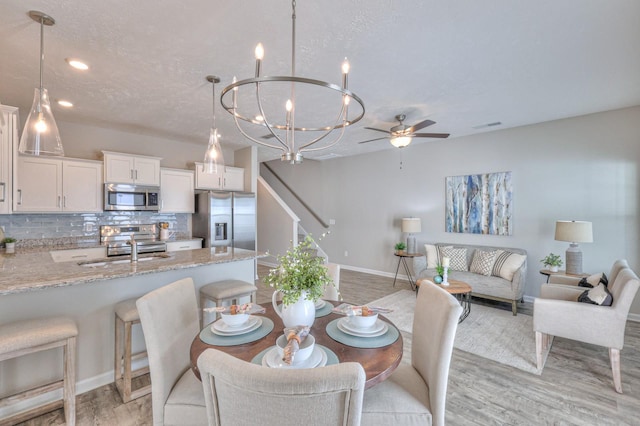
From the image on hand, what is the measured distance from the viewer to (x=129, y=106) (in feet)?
12.2

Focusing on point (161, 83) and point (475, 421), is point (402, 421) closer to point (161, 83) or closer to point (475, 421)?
point (475, 421)

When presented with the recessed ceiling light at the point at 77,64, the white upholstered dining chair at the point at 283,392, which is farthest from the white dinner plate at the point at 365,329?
the recessed ceiling light at the point at 77,64

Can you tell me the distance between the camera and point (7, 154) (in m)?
3.00

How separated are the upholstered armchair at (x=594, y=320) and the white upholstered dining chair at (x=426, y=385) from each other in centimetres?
175

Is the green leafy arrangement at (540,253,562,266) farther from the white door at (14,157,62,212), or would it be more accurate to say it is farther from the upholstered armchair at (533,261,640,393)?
the white door at (14,157,62,212)

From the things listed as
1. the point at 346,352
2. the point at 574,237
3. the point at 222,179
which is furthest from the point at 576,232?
the point at 222,179

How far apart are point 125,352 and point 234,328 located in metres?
1.11

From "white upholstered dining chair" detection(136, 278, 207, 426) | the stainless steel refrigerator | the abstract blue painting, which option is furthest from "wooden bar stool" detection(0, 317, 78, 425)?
the abstract blue painting

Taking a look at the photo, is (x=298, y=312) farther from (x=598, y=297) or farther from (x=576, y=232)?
(x=576, y=232)

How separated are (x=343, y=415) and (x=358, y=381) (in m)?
0.14

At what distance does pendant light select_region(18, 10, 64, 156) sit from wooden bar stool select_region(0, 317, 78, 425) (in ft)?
3.80

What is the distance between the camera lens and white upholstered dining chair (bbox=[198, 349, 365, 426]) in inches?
32.3

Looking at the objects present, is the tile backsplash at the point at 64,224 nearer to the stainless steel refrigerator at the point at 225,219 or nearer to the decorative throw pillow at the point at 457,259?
the stainless steel refrigerator at the point at 225,219

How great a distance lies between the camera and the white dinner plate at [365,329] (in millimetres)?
1596
